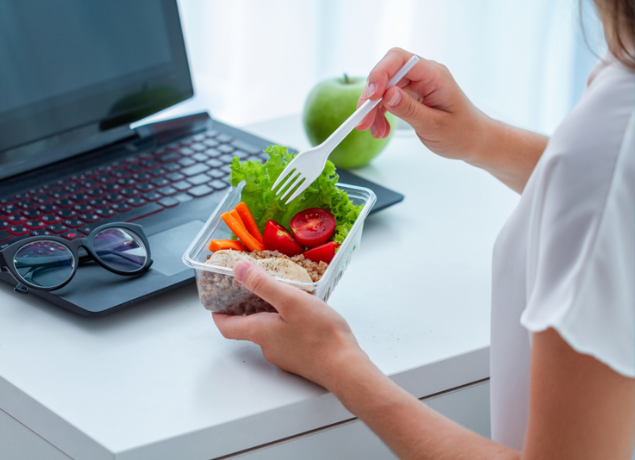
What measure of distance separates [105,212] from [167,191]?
0.09m

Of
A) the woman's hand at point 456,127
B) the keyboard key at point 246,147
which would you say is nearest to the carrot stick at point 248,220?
the woman's hand at point 456,127

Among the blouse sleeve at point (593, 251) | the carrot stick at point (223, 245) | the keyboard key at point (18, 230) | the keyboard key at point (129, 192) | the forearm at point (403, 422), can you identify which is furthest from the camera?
the keyboard key at point (129, 192)

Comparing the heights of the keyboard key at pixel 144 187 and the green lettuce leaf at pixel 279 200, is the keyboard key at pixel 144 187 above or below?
below

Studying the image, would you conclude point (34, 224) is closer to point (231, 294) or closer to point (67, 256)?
point (67, 256)

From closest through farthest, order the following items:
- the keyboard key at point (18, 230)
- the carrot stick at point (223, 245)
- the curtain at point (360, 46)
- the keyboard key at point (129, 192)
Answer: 1. the carrot stick at point (223, 245)
2. the keyboard key at point (18, 230)
3. the keyboard key at point (129, 192)
4. the curtain at point (360, 46)

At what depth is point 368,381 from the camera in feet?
1.67

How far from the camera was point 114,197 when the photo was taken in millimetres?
825

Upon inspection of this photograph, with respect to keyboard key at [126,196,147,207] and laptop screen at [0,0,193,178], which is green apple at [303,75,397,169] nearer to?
laptop screen at [0,0,193,178]

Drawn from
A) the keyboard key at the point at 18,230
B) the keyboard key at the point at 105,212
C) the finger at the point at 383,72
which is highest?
the finger at the point at 383,72

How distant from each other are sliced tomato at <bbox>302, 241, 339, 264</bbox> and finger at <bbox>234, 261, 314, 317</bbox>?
8cm

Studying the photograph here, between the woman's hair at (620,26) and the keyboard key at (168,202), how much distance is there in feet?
1.86

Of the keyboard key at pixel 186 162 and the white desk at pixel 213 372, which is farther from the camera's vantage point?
the keyboard key at pixel 186 162

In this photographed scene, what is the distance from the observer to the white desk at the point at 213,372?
516 millimetres

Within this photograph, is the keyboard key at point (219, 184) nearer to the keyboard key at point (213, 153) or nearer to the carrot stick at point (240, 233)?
the keyboard key at point (213, 153)
